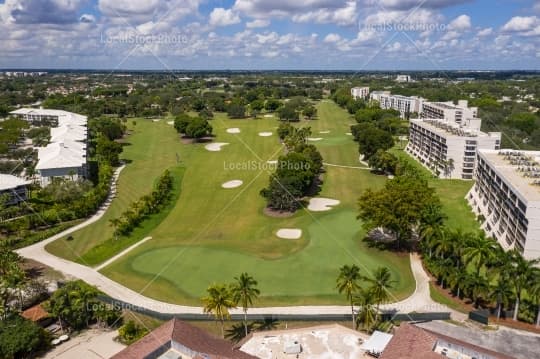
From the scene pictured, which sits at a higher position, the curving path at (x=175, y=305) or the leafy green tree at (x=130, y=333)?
the leafy green tree at (x=130, y=333)

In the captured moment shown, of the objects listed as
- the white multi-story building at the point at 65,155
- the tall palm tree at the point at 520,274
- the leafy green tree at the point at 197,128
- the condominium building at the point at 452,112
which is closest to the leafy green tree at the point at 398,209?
the tall palm tree at the point at 520,274

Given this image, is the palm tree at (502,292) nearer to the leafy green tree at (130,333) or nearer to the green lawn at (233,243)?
the green lawn at (233,243)

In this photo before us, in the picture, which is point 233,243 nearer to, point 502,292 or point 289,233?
point 289,233

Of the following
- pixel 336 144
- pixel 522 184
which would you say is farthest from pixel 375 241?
pixel 336 144

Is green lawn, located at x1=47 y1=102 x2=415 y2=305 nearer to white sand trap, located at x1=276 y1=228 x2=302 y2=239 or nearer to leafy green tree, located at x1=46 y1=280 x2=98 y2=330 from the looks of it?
white sand trap, located at x1=276 y1=228 x2=302 y2=239

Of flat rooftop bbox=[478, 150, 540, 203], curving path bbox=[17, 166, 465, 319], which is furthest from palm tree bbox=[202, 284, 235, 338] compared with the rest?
flat rooftop bbox=[478, 150, 540, 203]

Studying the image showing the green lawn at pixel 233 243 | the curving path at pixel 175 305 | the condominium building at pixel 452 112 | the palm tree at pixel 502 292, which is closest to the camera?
the palm tree at pixel 502 292
